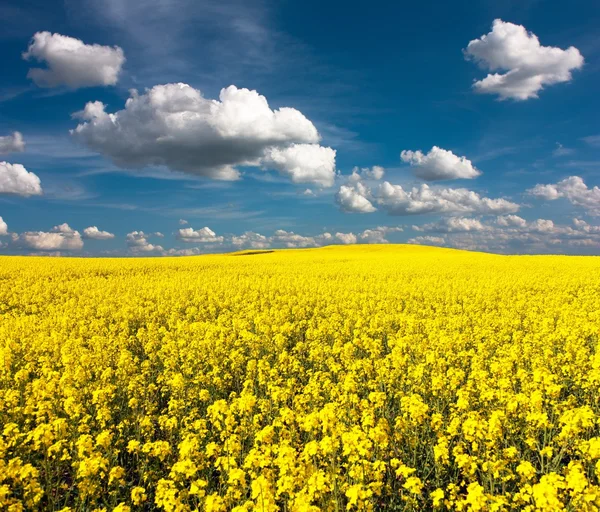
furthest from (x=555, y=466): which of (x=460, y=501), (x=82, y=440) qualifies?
(x=82, y=440)

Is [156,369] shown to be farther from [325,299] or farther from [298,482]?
[325,299]

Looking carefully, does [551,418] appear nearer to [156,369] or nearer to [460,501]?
[460,501]

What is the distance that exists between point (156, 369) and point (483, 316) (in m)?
10.7

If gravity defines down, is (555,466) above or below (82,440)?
below

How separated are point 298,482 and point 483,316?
11485mm

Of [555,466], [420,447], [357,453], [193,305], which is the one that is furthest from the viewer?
[193,305]

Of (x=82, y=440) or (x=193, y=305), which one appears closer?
(x=82, y=440)

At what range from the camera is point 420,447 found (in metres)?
6.47

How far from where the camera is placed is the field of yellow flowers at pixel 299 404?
4578 mm

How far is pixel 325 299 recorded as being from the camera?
18047 millimetres

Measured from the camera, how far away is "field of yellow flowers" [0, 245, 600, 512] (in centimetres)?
458

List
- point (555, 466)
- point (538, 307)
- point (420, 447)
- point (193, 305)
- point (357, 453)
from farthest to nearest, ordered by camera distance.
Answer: point (193, 305)
point (538, 307)
point (420, 447)
point (555, 466)
point (357, 453)

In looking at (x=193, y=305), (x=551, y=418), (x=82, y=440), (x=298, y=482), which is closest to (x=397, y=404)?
(x=551, y=418)

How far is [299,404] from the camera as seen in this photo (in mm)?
6793
